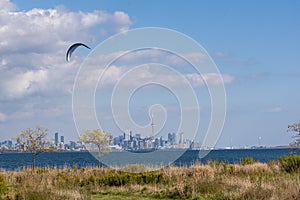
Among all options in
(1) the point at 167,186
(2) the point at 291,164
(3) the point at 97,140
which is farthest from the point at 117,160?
(1) the point at 167,186

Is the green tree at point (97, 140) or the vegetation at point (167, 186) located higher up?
the green tree at point (97, 140)

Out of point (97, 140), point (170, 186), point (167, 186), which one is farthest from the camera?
point (97, 140)

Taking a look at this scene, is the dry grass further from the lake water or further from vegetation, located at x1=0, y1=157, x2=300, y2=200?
the lake water

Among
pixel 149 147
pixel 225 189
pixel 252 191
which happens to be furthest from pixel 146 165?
pixel 252 191

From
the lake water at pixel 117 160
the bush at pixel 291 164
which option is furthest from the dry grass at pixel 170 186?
the lake water at pixel 117 160

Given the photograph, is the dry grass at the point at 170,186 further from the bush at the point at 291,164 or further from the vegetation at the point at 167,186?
the bush at the point at 291,164

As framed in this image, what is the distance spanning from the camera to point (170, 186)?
1536 cm

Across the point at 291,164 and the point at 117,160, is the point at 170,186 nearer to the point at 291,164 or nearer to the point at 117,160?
the point at 291,164

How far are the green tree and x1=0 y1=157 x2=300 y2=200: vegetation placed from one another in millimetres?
5169

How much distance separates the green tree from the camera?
27125mm

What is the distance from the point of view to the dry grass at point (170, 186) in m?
12.3

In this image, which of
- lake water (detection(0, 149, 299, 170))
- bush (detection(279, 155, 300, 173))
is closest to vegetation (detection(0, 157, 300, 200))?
bush (detection(279, 155, 300, 173))

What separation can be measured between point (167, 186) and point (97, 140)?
12.3 metres

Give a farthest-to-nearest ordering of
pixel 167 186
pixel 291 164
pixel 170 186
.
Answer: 1. pixel 291 164
2. pixel 167 186
3. pixel 170 186
